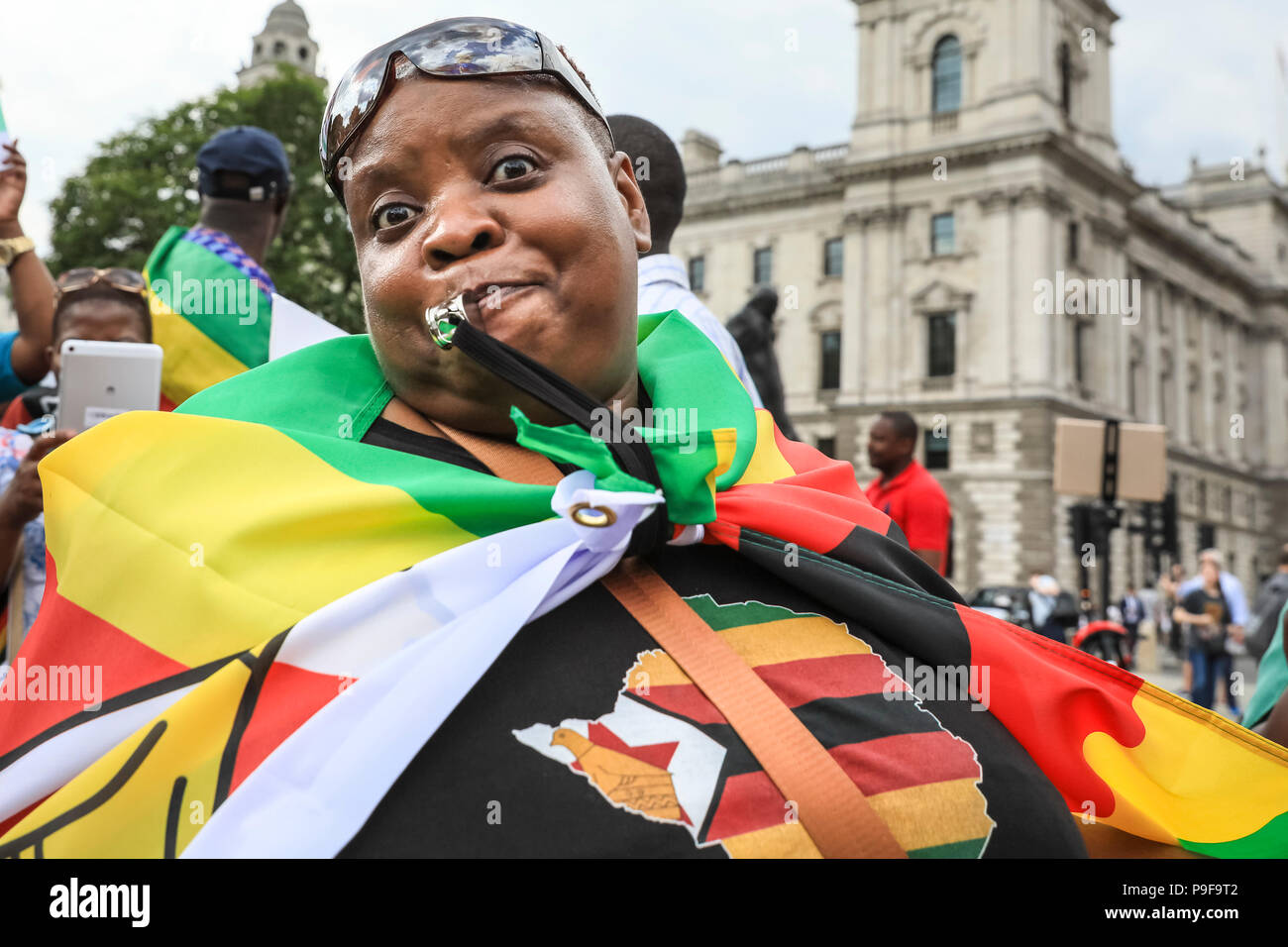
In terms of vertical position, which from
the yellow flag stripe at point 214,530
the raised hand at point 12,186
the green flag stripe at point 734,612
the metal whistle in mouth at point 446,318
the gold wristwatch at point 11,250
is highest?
the raised hand at point 12,186

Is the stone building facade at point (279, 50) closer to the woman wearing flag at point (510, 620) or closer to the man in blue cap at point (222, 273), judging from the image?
the man in blue cap at point (222, 273)

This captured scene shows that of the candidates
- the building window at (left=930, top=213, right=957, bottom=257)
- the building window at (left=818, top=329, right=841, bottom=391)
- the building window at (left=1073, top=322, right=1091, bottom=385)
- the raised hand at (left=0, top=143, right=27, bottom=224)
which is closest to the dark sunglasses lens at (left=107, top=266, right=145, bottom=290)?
the raised hand at (left=0, top=143, right=27, bottom=224)

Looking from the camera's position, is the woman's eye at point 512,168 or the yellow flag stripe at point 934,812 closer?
the yellow flag stripe at point 934,812

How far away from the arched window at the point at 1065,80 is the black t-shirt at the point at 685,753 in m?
42.9

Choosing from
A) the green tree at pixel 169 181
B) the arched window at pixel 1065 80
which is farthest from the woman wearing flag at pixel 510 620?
the arched window at pixel 1065 80

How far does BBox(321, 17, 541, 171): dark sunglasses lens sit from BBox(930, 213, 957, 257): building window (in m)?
39.3

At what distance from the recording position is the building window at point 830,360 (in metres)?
42.2

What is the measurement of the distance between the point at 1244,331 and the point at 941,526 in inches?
2297

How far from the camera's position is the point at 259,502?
1453 millimetres

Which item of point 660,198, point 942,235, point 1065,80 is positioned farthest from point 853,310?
point 660,198

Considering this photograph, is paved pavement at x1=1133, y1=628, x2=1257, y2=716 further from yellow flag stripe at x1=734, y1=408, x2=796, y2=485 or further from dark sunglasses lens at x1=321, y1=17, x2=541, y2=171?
dark sunglasses lens at x1=321, y1=17, x2=541, y2=171

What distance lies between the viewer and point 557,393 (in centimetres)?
151

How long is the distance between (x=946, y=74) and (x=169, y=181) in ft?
88.0
